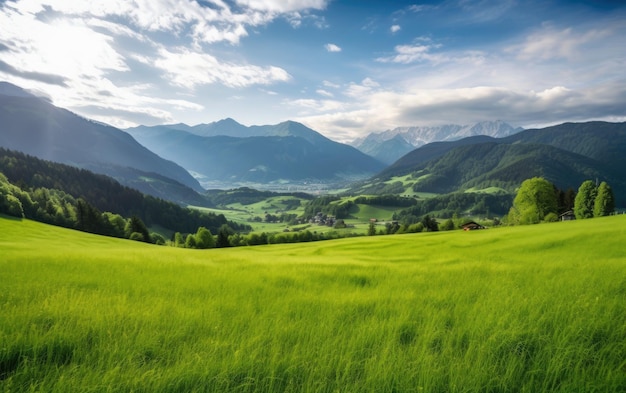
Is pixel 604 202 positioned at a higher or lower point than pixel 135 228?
higher

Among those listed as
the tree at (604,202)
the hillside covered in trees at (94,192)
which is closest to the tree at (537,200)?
the tree at (604,202)

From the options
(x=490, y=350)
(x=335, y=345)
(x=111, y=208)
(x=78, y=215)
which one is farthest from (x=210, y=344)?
(x=111, y=208)

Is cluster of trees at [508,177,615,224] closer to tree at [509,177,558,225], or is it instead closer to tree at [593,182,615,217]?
tree at [509,177,558,225]

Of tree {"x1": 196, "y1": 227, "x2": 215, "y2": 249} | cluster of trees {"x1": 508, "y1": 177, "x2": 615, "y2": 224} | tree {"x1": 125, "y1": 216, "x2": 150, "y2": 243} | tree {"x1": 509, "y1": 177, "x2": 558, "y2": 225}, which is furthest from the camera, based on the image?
tree {"x1": 125, "y1": 216, "x2": 150, "y2": 243}

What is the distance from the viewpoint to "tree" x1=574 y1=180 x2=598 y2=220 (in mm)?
72625

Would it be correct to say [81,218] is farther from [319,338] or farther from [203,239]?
[319,338]

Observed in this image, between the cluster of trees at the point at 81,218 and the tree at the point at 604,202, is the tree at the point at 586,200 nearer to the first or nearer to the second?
the tree at the point at 604,202

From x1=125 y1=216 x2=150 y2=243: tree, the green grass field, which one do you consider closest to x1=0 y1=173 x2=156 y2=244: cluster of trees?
x1=125 y1=216 x2=150 y2=243: tree

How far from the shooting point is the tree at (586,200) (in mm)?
72625

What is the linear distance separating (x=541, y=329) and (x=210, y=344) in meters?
4.97

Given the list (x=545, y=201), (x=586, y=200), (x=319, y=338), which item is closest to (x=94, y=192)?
(x=545, y=201)

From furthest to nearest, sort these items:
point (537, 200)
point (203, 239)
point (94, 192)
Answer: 1. point (94, 192)
2. point (203, 239)
3. point (537, 200)

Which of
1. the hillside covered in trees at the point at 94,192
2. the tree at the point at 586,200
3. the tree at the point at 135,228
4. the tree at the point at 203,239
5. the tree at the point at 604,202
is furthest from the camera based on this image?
the hillside covered in trees at the point at 94,192

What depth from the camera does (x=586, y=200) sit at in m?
73.8
